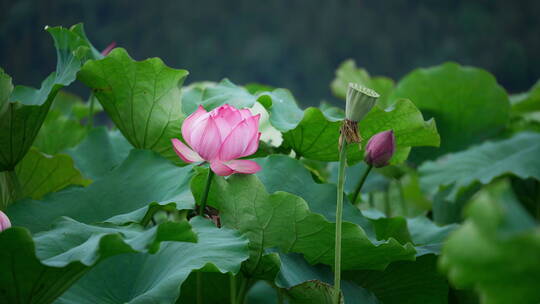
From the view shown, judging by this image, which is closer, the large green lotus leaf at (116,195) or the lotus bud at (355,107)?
the lotus bud at (355,107)

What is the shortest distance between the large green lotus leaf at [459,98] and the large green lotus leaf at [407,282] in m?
0.59

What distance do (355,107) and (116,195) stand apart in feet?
0.93

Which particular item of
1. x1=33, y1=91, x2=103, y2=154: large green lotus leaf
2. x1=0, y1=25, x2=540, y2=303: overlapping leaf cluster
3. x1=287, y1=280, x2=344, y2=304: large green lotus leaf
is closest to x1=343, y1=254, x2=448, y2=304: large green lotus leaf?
x1=0, y1=25, x2=540, y2=303: overlapping leaf cluster

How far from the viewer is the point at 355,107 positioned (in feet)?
1.67

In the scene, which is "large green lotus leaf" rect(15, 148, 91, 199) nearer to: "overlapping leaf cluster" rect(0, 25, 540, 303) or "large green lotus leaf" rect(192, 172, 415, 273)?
"overlapping leaf cluster" rect(0, 25, 540, 303)

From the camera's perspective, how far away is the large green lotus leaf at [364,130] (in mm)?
671

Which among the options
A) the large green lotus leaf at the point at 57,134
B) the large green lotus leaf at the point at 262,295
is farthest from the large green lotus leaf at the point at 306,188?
the large green lotus leaf at the point at 57,134

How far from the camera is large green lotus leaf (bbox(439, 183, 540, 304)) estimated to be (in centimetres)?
27

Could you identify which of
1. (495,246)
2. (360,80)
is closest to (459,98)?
(360,80)

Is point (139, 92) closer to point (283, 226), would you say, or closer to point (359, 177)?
point (283, 226)

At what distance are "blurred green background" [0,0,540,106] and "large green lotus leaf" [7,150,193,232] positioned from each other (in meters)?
5.26

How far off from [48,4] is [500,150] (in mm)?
5008

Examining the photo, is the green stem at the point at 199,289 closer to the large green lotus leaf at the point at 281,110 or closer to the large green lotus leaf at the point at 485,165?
the large green lotus leaf at the point at 281,110

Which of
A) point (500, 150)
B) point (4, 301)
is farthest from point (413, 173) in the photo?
point (4, 301)
